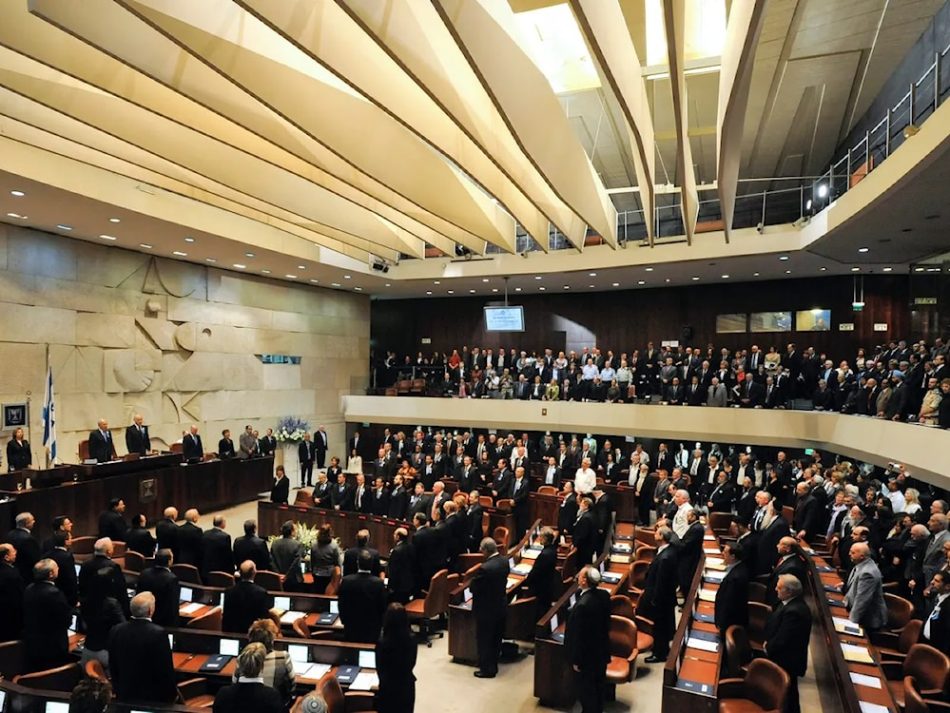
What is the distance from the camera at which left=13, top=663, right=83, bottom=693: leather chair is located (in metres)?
4.46

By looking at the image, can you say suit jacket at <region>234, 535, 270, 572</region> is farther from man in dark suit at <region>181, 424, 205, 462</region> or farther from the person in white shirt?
man in dark suit at <region>181, 424, 205, 462</region>

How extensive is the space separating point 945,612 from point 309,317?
57.5 ft

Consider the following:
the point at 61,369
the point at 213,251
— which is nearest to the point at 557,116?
the point at 213,251

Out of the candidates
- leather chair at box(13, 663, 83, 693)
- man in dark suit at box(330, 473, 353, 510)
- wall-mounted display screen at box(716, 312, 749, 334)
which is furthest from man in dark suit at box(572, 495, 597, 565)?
wall-mounted display screen at box(716, 312, 749, 334)

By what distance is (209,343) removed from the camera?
1634 centimetres

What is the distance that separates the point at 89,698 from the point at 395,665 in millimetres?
1987

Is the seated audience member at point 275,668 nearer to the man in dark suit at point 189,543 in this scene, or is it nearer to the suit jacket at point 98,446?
the man in dark suit at point 189,543

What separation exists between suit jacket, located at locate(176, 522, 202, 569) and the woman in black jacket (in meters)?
3.93

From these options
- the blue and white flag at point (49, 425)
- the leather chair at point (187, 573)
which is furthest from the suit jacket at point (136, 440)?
the leather chair at point (187, 573)

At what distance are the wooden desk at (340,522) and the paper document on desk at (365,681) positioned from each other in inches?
182

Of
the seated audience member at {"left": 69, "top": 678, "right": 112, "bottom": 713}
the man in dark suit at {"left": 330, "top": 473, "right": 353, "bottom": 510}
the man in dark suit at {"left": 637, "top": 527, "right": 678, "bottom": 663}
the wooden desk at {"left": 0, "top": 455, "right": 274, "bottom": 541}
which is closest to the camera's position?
the seated audience member at {"left": 69, "top": 678, "right": 112, "bottom": 713}

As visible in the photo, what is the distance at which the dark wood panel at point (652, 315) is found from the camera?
17.1 metres

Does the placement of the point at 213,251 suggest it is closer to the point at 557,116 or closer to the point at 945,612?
the point at 557,116

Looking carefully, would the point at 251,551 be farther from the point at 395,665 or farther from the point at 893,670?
the point at 893,670
